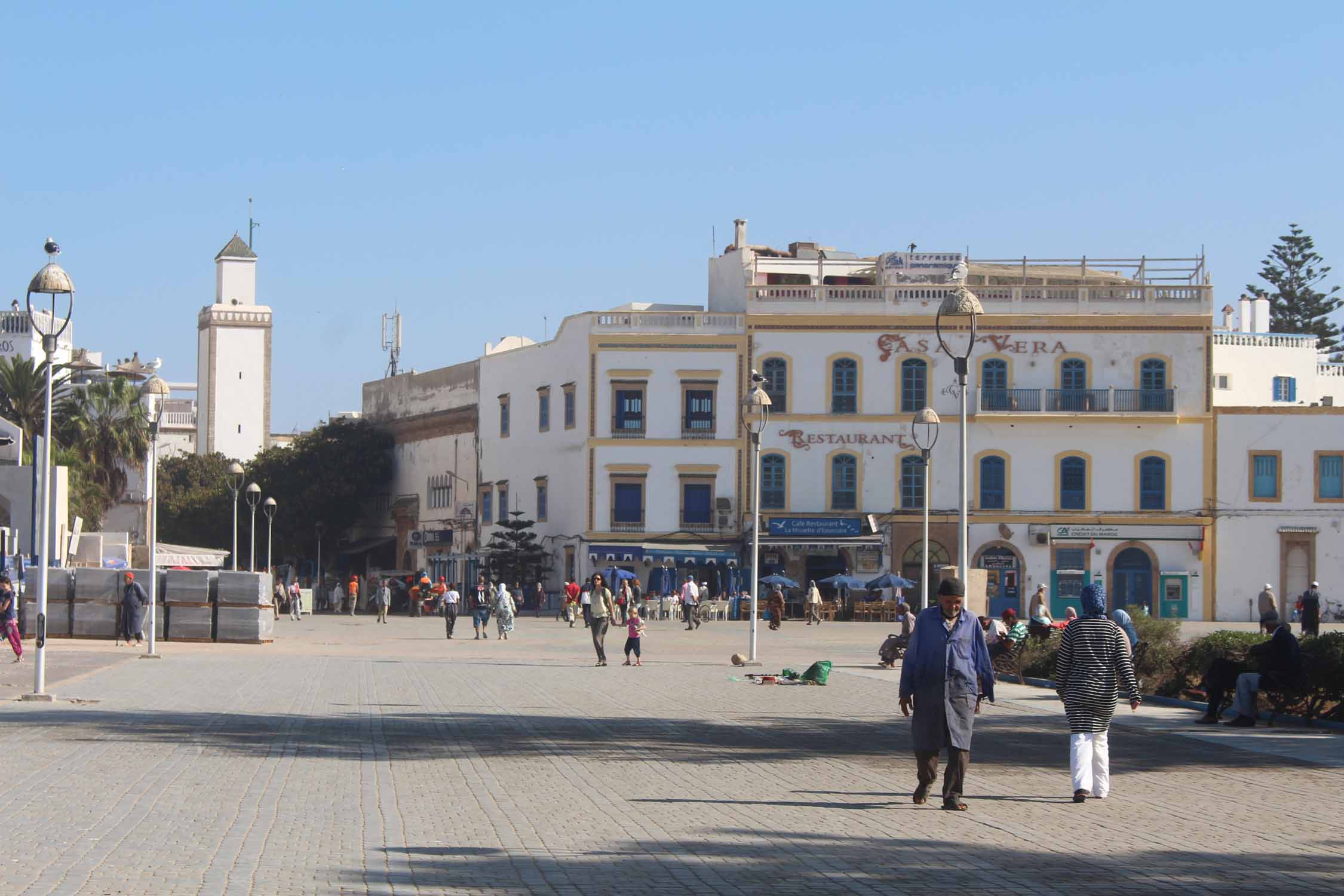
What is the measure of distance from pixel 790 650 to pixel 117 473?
128 ft

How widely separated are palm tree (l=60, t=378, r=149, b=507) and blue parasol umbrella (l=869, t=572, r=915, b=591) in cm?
2829

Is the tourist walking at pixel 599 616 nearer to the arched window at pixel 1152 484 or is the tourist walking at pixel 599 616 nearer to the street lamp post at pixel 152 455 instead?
the street lamp post at pixel 152 455

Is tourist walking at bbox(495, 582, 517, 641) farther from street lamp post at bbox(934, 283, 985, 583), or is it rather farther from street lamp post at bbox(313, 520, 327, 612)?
street lamp post at bbox(313, 520, 327, 612)

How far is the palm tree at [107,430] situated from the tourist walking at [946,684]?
189ft

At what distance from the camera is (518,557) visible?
64.1m

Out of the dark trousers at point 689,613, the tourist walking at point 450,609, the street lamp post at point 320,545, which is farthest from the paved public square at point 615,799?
the street lamp post at point 320,545

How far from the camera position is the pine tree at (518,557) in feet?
210

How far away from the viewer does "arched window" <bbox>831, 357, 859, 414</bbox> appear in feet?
199

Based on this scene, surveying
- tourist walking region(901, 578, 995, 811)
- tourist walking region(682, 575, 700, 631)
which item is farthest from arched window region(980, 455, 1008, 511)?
tourist walking region(901, 578, 995, 811)

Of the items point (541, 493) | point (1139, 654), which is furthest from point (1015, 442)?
point (1139, 654)

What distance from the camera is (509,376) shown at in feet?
230

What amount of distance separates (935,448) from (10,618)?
37.8 m

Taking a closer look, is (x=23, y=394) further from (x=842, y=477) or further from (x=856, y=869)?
(x=856, y=869)

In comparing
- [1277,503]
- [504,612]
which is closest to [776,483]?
[1277,503]
